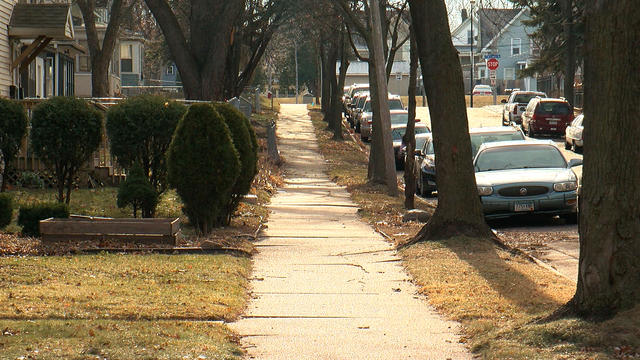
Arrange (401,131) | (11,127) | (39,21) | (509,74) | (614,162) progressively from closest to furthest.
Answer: (614,162) → (11,127) → (39,21) → (401,131) → (509,74)

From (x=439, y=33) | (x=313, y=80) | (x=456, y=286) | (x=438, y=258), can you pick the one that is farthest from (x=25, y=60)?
(x=313, y=80)

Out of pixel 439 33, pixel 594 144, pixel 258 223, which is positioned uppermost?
pixel 439 33

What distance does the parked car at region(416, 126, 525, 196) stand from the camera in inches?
891

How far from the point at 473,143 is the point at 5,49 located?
12245mm

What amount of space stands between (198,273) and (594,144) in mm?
4847

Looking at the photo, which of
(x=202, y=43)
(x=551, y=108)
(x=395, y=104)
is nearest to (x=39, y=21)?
(x=202, y=43)

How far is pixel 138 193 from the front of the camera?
14195 mm

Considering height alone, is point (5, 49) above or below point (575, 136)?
above

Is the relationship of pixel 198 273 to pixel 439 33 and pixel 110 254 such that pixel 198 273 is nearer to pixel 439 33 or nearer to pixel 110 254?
pixel 110 254

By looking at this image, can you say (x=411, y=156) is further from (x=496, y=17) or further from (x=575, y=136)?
(x=575, y=136)

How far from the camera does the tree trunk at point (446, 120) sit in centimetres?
1338

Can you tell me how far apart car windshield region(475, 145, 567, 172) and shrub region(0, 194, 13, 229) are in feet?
27.7

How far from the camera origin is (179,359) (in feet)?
21.5

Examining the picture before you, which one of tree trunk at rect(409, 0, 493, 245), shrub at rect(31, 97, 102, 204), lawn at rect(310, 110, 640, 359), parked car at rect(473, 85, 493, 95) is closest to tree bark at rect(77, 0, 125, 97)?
shrub at rect(31, 97, 102, 204)
